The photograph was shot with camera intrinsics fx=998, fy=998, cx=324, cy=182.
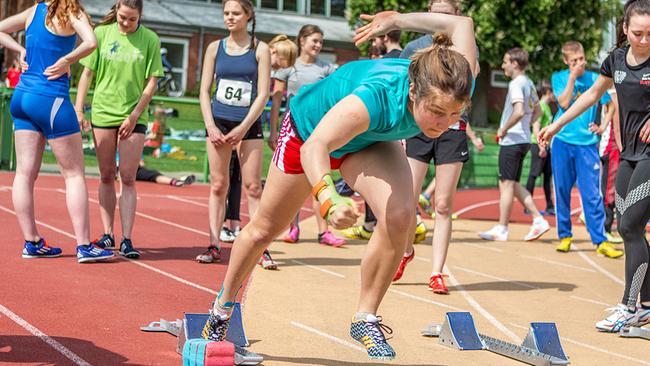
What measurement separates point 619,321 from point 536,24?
28.2 meters

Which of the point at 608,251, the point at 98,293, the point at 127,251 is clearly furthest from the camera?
the point at 608,251

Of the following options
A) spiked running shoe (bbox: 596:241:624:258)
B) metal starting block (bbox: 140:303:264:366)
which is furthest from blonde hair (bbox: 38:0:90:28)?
spiked running shoe (bbox: 596:241:624:258)

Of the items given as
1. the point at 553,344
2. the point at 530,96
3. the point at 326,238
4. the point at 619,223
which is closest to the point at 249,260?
the point at 553,344

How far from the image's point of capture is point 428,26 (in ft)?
19.6

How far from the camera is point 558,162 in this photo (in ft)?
35.9

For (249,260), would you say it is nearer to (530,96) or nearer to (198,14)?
(530,96)

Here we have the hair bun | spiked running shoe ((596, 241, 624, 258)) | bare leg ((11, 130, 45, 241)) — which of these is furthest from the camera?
spiked running shoe ((596, 241, 624, 258))

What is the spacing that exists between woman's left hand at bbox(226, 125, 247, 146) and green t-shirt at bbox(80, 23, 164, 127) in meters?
0.77

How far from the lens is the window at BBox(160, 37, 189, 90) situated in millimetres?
36469

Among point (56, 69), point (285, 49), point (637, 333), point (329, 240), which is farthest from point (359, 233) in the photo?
point (637, 333)

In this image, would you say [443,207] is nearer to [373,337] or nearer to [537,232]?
[373,337]

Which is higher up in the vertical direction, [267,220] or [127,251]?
[267,220]

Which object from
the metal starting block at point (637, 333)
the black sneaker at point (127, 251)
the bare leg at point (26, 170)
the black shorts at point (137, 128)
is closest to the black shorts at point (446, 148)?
the metal starting block at point (637, 333)

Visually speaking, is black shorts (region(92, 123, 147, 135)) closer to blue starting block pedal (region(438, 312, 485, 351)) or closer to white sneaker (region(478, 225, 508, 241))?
blue starting block pedal (region(438, 312, 485, 351))
